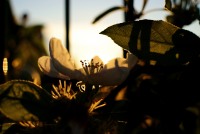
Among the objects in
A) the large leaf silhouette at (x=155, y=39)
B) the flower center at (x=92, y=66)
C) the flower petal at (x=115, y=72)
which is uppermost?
the large leaf silhouette at (x=155, y=39)

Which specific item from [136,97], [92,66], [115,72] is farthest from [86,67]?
[136,97]

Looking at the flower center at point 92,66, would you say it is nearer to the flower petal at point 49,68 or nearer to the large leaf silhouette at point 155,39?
the flower petal at point 49,68

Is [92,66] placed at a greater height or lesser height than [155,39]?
lesser

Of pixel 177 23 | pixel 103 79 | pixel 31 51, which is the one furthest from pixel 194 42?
pixel 31 51

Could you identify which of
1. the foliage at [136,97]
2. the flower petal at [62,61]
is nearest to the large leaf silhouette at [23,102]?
the foliage at [136,97]

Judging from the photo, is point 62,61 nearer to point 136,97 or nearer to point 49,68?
point 49,68
